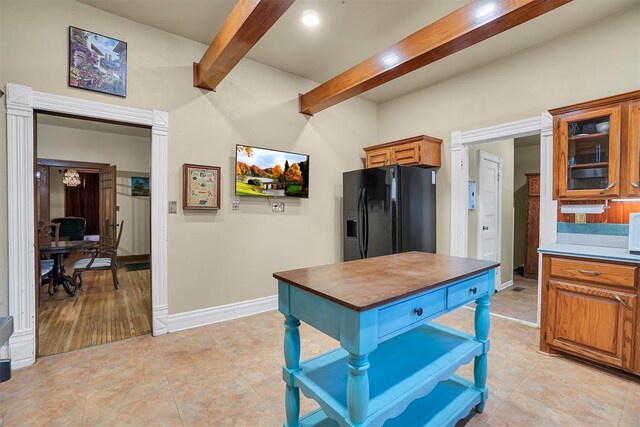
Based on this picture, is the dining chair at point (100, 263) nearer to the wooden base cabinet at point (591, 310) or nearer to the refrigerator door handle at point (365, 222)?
the refrigerator door handle at point (365, 222)

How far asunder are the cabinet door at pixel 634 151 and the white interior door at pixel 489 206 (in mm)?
1865

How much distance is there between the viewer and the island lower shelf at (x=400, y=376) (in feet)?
4.20

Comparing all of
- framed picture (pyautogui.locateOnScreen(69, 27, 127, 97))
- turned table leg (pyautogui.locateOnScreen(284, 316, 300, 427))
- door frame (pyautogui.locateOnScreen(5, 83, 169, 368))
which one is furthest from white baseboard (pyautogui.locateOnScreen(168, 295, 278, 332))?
framed picture (pyautogui.locateOnScreen(69, 27, 127, 97))

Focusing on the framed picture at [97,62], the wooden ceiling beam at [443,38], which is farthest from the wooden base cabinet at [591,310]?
the framed picture at [97,62]

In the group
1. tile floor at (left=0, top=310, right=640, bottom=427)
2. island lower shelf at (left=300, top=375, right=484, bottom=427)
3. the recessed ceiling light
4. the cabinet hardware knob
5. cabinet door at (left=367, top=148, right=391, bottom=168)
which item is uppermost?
the recessed ceiling light

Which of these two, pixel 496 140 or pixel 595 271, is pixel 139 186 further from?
pixel 595 271

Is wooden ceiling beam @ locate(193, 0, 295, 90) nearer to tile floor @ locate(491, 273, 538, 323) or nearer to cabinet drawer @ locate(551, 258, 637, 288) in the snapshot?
cabinet drawer @ locate(551, 258, 637, 288)

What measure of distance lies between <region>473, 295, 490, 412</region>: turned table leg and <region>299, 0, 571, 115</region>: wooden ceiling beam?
6.00 ft

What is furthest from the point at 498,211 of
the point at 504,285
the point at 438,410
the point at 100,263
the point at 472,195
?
the point at 100,263

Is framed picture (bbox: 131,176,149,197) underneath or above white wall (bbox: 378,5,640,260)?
underneath

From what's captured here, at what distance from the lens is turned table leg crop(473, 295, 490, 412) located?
5.83 ft

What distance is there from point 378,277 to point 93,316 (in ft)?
11.3

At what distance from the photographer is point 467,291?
1.66 meters

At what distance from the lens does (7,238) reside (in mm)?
2227
